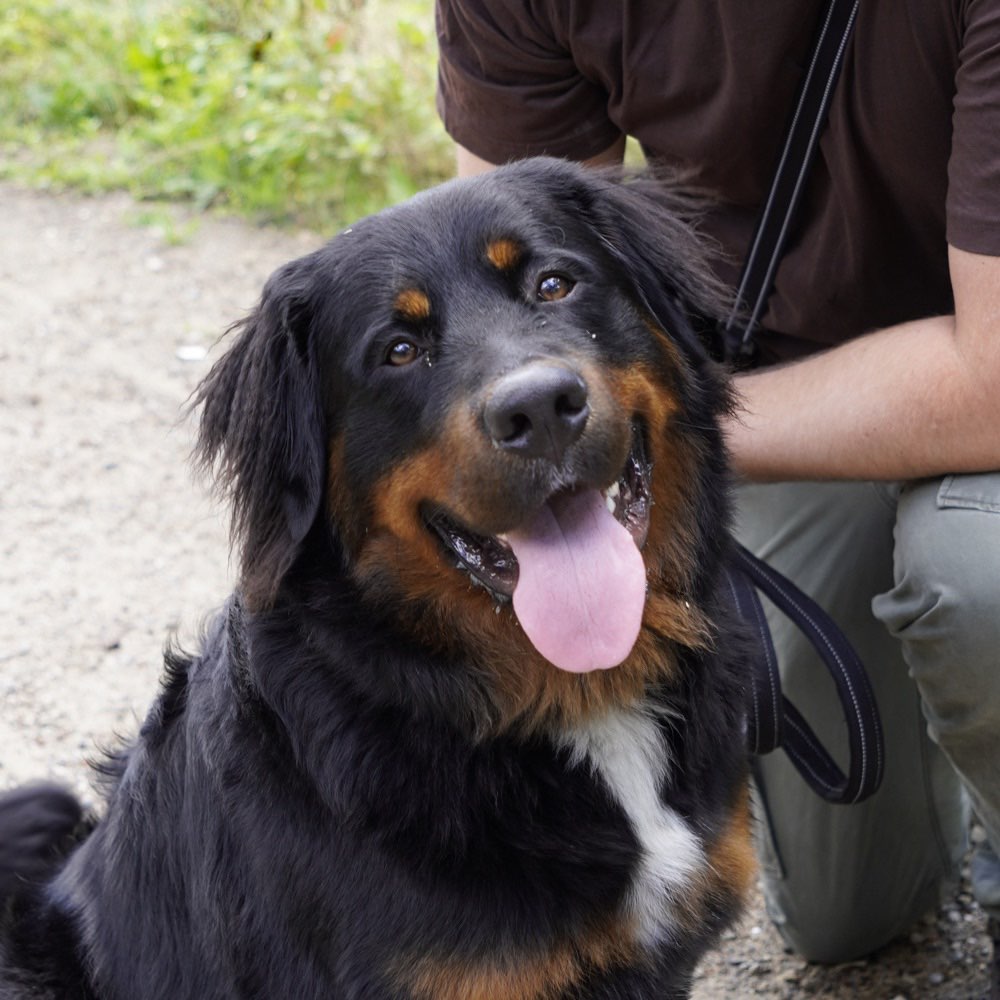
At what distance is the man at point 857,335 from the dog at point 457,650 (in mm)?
399

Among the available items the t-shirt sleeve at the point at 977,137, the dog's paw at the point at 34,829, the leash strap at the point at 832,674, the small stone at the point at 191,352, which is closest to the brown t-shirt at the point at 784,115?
the t-shirt sleeve at the point at 977,137

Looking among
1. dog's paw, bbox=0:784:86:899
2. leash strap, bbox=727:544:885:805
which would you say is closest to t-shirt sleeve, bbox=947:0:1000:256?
leash strap, bbox=727:544:885:805

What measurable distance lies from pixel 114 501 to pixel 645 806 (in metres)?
3.14

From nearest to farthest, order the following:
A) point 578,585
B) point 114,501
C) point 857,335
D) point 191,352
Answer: point 578,585 < point 857,335 < point 114,501 < point 191,352

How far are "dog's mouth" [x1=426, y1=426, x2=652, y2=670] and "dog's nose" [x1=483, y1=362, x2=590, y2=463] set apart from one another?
5.1 inches

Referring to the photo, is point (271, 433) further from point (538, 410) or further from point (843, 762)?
point (843, 762)

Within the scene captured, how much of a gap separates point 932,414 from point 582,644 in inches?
34.0

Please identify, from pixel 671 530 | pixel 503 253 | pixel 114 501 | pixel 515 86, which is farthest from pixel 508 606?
pixel 114 501

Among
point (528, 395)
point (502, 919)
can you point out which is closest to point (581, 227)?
point (528, 395)

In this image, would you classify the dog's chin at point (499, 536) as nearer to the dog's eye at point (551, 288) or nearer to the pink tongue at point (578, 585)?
the pink tongue at point (578, 585)

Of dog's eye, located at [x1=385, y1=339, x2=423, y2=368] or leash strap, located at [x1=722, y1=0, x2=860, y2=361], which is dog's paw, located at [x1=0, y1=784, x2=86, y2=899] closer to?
dog's eye, located at [x1=385, y1=339, x2=423, y2=368]

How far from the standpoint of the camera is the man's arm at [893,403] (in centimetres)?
254

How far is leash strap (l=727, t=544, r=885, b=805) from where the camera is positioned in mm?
2779

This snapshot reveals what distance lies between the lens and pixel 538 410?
82.5 inches
